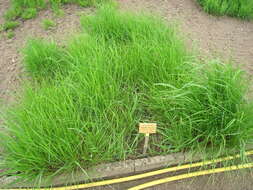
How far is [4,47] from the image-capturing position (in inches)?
106

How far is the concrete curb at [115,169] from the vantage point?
5.26 feet

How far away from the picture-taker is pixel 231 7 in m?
3.32

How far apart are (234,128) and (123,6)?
252 cm

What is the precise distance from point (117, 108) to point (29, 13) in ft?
7.52

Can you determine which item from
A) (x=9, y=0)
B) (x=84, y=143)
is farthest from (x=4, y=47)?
(x=84, y=143)

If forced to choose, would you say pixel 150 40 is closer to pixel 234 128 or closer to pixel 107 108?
pixel 107 108

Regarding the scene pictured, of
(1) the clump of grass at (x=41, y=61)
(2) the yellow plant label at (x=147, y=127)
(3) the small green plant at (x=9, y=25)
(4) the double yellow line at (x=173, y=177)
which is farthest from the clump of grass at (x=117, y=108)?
(3) the small green plant at (x=9, y=25)

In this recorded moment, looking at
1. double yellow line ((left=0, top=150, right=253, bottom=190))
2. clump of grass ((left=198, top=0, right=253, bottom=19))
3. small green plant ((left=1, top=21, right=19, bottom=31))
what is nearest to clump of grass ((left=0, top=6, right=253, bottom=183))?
double yellow line ((left=0, top=150, right=253, bottom=190))

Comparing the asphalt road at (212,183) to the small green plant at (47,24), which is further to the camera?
the small green plant at (47,24)

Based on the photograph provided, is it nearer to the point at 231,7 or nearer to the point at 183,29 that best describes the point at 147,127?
the point at 183,29

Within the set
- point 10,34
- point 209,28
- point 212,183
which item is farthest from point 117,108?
point 209,28

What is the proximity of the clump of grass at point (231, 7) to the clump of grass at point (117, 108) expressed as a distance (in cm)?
163

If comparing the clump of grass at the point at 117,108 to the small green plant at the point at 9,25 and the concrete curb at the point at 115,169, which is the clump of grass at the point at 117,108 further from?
the small green plant at the point at 9,25

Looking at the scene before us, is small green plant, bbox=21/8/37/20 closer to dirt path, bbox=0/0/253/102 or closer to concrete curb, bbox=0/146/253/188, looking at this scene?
dirt path, bbox=0/0/253/102
